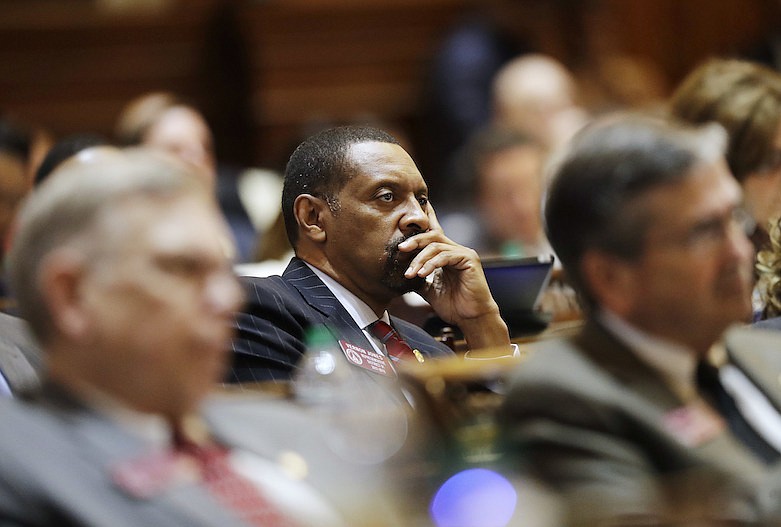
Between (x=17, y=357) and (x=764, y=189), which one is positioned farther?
(x=764, y=189)

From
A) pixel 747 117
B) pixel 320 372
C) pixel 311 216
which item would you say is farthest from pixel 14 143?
pixel 320 372

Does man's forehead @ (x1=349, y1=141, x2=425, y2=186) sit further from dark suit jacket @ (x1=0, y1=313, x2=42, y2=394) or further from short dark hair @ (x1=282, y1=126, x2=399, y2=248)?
dark suit jacket @ (x1=0, y1=313, x2=42, y2=394)

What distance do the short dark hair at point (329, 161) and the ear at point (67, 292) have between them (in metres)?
1.17

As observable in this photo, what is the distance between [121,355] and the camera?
1.43m

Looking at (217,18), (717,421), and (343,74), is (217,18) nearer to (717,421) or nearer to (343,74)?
(343,74)

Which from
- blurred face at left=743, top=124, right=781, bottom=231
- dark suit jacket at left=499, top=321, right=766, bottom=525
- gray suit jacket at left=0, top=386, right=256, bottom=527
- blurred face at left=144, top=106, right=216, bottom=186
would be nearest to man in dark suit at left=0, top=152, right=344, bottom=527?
gray suit jacket at left=0, top=386, right=256, bottom=527

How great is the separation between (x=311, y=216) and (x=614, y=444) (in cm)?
116

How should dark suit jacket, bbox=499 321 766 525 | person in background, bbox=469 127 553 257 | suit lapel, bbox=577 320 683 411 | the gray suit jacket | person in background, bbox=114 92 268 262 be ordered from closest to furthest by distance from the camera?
the gray suit jacket
dark suit jacket, bbox=499 321 766 525
suit lapel, bbox=577 320 683 411
person in background, bbox=114 92 268 262
person in background, bbox=469 127 553 257

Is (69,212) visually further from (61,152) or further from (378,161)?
(61,152)

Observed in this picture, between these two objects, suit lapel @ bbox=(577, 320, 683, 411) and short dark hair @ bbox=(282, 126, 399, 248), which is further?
short dark hair @ bbox=(282, 126, 399, 248)

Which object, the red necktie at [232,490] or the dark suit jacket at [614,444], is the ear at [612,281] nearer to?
the dark suit jacket at [614,444]

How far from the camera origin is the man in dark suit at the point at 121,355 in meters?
1.41

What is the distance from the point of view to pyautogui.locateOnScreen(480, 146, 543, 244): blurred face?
15.7ft

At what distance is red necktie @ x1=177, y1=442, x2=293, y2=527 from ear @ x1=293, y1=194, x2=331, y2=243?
1.11 meters
